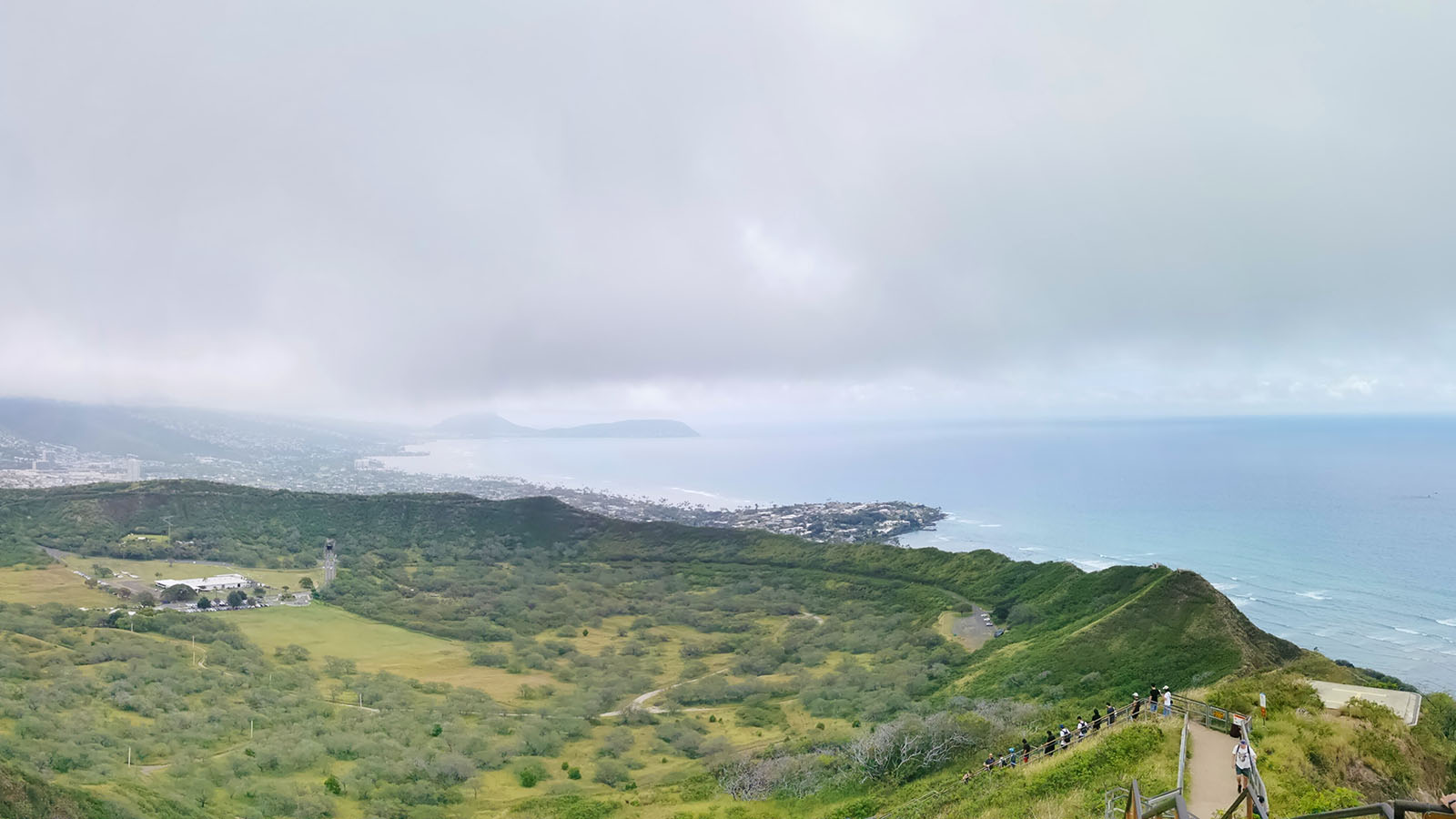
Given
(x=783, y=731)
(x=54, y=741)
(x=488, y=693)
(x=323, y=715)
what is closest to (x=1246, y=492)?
(x=783, y=731)

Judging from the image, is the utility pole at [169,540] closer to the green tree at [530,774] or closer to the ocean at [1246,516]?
the green tree at [530,774]

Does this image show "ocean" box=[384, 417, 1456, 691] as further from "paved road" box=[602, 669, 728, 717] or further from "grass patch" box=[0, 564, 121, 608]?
"grass patch" box=[0, 564, 121, 608]

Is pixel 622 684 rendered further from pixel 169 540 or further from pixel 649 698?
pixel 169 540

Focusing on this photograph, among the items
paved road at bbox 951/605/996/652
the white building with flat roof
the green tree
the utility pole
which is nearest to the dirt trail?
the green tree

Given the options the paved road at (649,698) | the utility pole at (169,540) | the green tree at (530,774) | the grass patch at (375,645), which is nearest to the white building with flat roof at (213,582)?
the grass patch at (375,645)

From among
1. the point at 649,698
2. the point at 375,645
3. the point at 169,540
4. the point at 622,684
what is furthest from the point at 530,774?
the point at 169,540

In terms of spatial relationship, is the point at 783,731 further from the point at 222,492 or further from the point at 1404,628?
the point at 222,492
